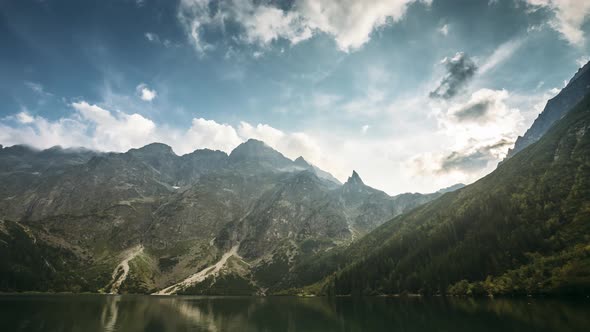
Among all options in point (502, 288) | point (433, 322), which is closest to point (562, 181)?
point (502, 288)

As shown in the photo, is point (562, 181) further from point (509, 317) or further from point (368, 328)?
point (368, 328)

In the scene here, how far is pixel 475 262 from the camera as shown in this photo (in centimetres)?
18088

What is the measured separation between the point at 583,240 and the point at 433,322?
117 meters

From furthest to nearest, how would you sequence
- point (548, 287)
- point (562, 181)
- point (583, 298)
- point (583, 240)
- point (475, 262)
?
1. point (562, 181)
2. point (475, 262)
3. point (583, 240)
4. point (548, 287)
5. point (583, 298)

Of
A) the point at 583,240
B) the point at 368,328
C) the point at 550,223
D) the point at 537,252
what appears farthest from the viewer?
the point at 550,223

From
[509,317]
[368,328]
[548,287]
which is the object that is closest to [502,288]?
[548,287]

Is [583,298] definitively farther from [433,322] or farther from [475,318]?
[433,322]

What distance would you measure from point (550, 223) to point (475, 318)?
419ft

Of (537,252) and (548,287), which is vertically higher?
(537,252)

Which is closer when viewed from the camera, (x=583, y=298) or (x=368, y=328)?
(x=368, y=328)

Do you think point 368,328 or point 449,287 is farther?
point 449,287

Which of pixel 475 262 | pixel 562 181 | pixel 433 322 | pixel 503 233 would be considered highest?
pixel 562 181

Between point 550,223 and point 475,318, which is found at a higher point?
point 550,223

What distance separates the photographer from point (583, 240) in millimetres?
142375
